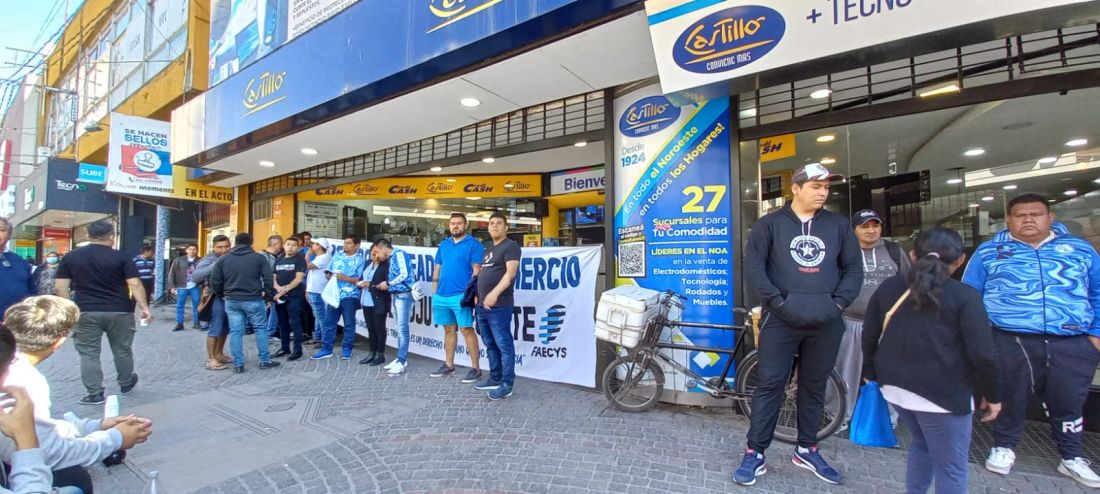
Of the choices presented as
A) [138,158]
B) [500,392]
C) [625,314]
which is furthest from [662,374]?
[138,158]

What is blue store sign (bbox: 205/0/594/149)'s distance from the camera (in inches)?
184

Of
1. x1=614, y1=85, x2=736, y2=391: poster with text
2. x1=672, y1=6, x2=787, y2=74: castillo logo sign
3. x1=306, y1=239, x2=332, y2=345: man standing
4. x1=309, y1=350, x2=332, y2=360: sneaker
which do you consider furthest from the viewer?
x1=306, y1=239, x2=332, y2=345: man standing

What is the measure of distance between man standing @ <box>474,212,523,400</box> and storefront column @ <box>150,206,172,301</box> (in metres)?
13.0

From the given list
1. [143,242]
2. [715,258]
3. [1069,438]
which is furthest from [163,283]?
[1069,438]

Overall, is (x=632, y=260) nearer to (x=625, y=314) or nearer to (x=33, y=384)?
(x=625, y=314)

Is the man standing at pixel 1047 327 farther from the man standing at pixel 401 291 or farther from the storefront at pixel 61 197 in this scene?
the storefront at pixel 61 197

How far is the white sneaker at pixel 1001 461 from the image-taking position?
3105 millimetres

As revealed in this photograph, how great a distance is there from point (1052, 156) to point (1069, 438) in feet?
13.1

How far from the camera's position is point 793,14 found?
11.2ft

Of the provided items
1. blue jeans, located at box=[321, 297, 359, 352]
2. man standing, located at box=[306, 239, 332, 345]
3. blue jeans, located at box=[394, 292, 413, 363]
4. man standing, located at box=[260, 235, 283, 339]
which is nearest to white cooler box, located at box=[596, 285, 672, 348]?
blue jeans, located at box=[394, 292, 413, 363]

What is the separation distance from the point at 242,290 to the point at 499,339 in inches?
134

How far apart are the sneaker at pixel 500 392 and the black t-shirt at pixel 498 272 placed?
0.78 metres

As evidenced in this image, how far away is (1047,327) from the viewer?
3.14m

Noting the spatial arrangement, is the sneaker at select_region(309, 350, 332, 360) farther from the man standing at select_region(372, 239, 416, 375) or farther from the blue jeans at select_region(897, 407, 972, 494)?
the blue jeans at select_region(897, 407, 972, 494)
